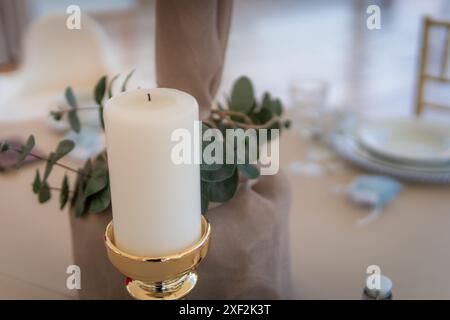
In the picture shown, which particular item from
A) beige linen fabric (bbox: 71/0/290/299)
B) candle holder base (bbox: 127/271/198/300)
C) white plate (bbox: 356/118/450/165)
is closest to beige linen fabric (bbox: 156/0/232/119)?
beige linen fabric (bbox: 71/0/290/299)

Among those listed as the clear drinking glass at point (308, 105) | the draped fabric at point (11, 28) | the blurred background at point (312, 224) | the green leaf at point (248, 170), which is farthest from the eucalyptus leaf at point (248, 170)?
the draped fabric at point (11, 28)

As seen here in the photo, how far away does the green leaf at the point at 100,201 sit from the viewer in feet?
1.88

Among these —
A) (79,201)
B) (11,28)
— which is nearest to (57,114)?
(79,201)

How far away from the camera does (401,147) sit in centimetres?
105

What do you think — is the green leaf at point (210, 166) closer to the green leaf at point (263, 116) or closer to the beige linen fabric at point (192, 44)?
the beige linen fabric at point (192, 44)

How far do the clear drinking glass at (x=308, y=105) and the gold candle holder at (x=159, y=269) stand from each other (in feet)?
2.35

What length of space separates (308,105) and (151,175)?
818mm

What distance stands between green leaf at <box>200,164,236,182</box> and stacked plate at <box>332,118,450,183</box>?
49cm

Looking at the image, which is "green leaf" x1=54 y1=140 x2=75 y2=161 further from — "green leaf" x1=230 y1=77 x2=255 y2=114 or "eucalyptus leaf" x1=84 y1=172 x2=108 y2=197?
"green leaf" x1=230 y1=77 x2=255 y2=114

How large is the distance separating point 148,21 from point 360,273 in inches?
163

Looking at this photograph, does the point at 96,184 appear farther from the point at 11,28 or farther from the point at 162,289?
the point at 11,28
